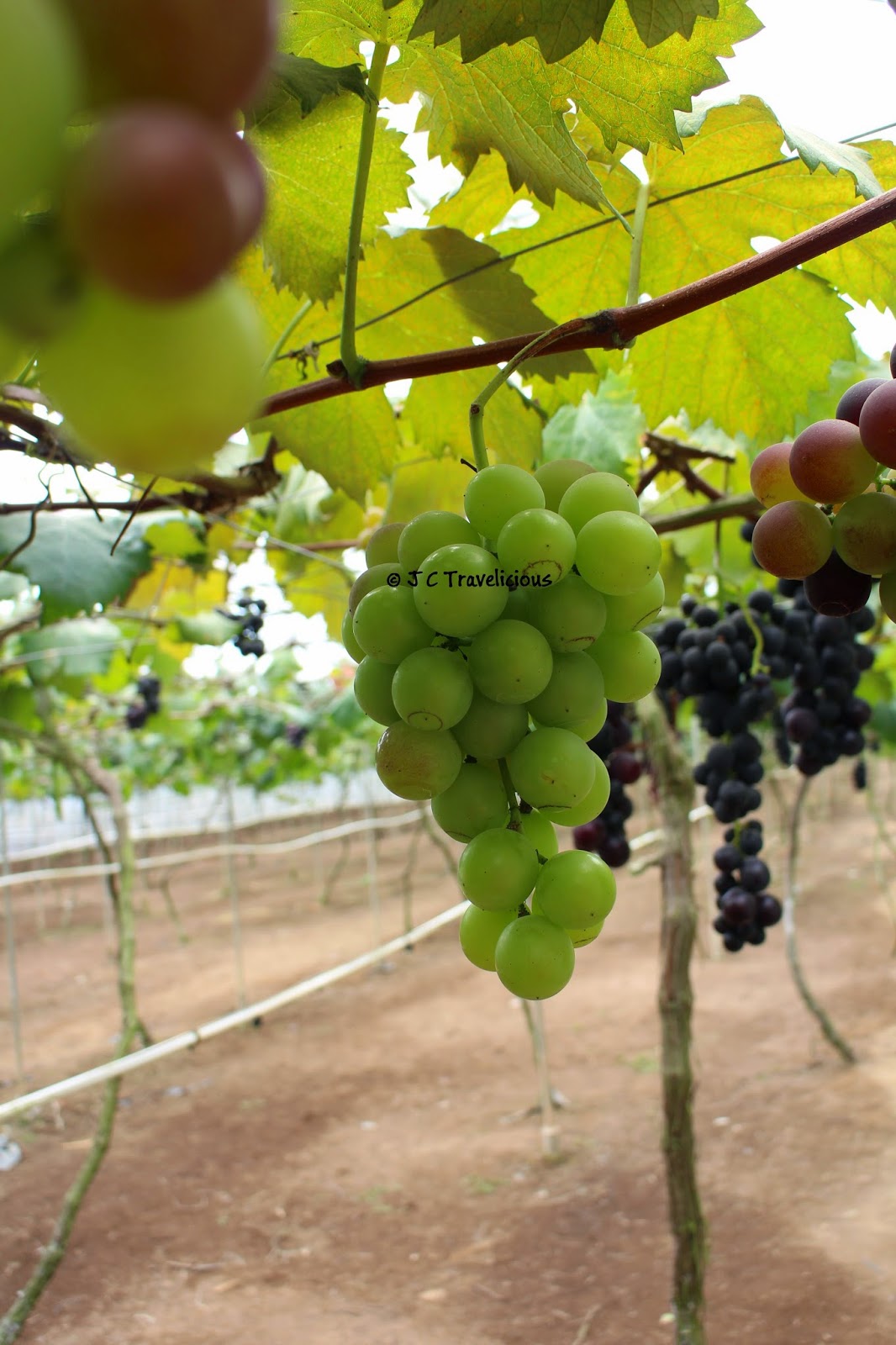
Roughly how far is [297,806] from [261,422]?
1921 centimetres

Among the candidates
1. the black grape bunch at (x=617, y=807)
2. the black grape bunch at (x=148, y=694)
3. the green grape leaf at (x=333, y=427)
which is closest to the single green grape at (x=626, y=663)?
the green grape leaf at (x=333, y=427)

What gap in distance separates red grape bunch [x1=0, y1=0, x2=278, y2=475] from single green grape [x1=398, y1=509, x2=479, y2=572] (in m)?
0.42

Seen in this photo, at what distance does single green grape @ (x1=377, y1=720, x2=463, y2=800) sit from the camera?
608 millimetres

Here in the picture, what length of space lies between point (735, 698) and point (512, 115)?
4.48 ft

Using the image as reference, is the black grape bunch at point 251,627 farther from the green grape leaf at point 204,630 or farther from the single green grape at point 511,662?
the single green grape at point 511,662

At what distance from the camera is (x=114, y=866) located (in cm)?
471

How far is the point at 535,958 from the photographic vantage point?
575mm

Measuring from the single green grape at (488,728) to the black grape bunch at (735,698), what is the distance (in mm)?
1338

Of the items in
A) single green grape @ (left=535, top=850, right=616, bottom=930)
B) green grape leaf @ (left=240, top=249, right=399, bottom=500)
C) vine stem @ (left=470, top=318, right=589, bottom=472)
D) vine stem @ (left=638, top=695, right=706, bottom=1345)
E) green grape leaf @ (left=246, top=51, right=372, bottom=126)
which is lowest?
vine stem @ (left=638, top=695, right=706, bottom=1345)

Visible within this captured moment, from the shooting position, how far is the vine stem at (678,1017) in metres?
2.17

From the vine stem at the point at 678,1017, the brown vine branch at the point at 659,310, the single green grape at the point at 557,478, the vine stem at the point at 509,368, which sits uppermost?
the brown vine branch at the point at 659,310

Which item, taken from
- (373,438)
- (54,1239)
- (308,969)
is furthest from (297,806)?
(373,438)

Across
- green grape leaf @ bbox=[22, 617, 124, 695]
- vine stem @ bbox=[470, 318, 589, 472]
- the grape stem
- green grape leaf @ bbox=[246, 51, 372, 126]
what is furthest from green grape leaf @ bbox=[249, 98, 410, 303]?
green grape leaf @ bbox=[22, 617, 124, 695]

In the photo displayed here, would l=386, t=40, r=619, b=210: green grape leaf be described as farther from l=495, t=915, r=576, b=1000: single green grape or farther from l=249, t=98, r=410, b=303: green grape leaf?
l=495, t=915, r=576, b=1000: single green grape
